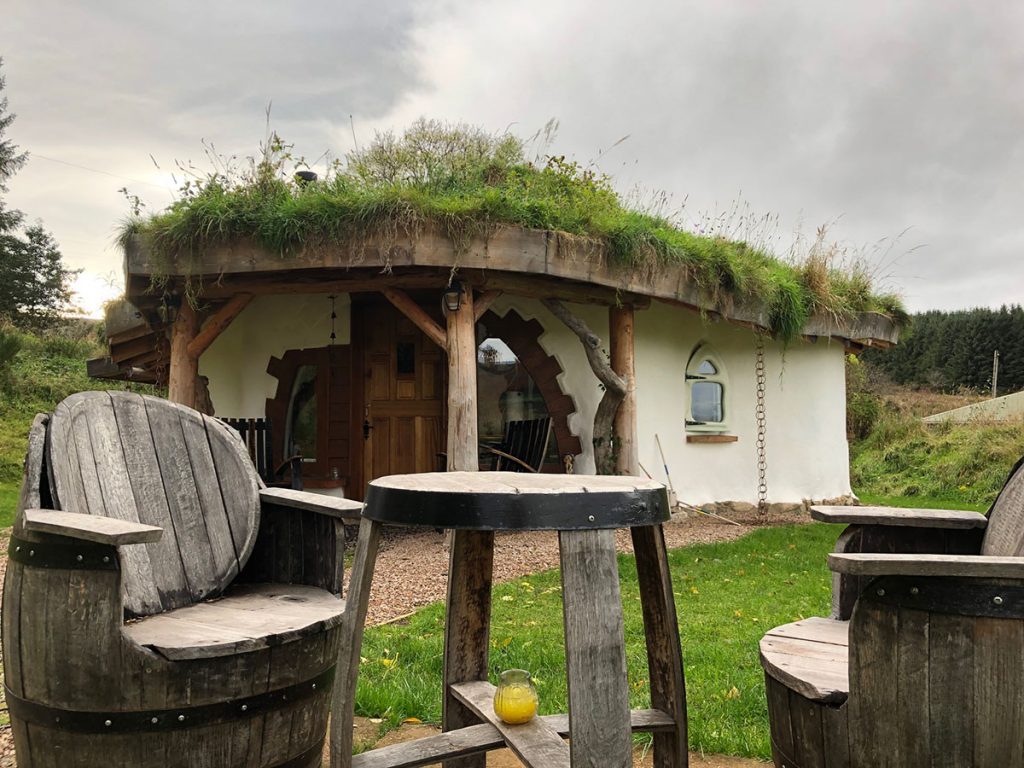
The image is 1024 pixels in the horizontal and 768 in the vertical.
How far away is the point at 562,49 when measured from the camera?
785cm

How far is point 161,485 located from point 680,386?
6.04 metres

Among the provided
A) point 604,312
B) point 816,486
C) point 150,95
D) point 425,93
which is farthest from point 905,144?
point 150,95

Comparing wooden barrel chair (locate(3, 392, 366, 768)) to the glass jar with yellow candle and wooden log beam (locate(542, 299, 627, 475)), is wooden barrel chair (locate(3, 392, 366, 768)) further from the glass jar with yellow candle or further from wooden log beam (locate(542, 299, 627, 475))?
wooden log beam (locate(542, 299, 627, 475))

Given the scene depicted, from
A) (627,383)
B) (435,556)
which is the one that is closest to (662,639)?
(435,556)

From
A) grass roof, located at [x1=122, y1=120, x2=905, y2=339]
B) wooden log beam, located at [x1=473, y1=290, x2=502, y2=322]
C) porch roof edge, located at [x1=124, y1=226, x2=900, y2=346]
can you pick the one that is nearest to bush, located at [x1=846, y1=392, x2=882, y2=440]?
grass roof, located at [x1=122, y1=120, x2=905, y2=339]

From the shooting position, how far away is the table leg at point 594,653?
1252 millimetres

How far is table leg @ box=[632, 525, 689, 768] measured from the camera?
1622mm

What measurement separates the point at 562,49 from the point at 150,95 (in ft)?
14.1

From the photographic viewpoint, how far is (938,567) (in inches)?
47.6

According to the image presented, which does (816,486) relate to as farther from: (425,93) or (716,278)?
(425,93)

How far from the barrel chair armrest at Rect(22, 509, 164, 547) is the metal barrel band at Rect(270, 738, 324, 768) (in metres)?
0.60

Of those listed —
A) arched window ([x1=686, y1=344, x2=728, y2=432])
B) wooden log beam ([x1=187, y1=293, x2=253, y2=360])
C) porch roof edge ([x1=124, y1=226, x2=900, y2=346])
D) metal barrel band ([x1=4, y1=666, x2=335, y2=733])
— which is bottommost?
metal barrel band ([x1=4, y1=666, x2=335, y2=733])

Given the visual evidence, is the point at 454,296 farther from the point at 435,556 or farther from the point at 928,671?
the point at 928,671

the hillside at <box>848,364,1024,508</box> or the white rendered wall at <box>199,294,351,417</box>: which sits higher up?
the white rendered wall at <box>199,294,351,417</box>
